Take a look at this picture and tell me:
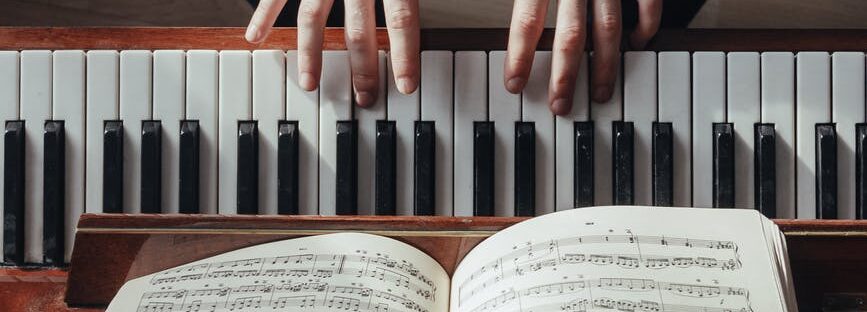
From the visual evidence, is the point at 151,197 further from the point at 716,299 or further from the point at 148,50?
the point at 716,299

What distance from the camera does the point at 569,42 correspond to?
1057 mm

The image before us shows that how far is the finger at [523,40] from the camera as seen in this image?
3.48 feet

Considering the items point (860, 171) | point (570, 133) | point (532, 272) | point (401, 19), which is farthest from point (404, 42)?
point (860, 171)

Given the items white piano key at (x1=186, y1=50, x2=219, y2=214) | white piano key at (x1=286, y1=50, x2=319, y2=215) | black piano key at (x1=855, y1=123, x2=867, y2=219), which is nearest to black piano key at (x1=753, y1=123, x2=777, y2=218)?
black piano key at (x1=855, y1=123, x2=867, y2=219)

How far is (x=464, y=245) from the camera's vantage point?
3.16 ft

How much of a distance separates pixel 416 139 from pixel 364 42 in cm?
14

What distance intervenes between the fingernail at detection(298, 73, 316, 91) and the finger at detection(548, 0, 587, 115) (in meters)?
0.30

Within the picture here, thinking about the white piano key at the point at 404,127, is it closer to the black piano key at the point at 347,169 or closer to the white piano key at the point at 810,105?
the black piano key at the point at 347,169

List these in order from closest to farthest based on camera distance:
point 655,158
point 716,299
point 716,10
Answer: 1. point 716,299
2. point 655,158
3. point 716,10

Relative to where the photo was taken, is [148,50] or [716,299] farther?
[148,50]

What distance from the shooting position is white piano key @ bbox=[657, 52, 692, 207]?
3.56 ft

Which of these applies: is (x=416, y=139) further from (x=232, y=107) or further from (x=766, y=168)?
(x=766, y=168)

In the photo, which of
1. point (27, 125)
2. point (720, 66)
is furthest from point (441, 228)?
point (27, 125)

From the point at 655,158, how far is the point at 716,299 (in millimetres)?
294
